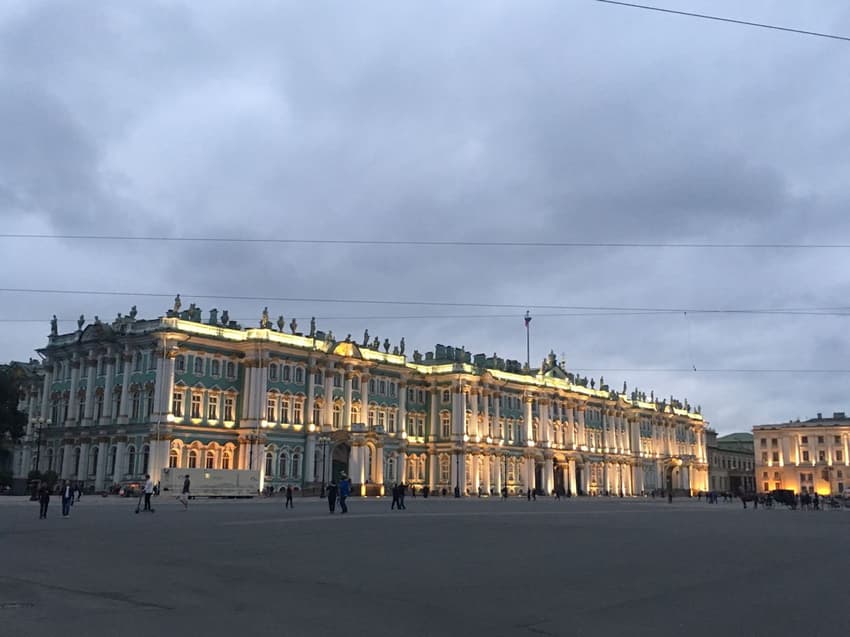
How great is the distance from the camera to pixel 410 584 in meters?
14.0

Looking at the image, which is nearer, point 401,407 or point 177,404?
point 177,404

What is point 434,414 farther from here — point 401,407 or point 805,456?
point 805,456

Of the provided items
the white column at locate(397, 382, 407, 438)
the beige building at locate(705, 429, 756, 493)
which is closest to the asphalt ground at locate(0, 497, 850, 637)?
the white column at locate(397, 382, 407, 438)

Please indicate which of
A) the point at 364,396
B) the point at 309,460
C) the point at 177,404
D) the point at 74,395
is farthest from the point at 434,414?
the point at 74,395

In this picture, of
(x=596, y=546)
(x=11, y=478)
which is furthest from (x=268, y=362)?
(x=596, y=546)

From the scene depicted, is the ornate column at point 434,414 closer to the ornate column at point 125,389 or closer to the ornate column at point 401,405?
the ornate column at point 401,405

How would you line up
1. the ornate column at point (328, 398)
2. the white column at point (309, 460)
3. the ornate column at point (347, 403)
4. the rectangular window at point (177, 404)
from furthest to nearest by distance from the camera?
the ornate column at point (347, 403) → the ornate column at point (328, 398) → the white column at point (309, 460) → the rectangular window at point (177, 404)

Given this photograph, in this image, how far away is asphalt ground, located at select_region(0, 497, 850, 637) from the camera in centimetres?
1041

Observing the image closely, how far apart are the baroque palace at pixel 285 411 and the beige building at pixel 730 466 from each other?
55133 mm

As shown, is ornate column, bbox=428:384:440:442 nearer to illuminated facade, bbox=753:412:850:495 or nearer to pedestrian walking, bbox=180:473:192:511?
pedestrian walking, bbox=180:473:192:511

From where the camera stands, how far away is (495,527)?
95.8ft

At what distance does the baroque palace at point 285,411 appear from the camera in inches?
2867

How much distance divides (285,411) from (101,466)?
17126 millimetres

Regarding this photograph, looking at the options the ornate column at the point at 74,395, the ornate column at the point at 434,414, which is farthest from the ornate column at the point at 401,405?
the ornate column at the point at 74,395
